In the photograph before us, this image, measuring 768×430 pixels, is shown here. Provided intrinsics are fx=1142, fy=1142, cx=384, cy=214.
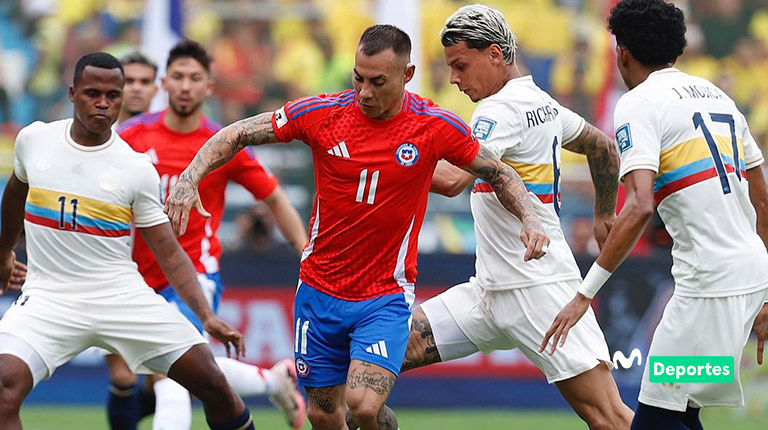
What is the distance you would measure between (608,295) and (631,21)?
5.90 m

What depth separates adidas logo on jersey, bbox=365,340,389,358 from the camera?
219 inches

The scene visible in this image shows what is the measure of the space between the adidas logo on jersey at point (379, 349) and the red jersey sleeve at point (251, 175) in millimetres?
2190

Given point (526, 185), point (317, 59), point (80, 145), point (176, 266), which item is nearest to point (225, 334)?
point (176, 266)

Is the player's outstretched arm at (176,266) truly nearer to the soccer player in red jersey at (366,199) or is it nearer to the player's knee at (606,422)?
the soccer player in red jersey at (366,199)

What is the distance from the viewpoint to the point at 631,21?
17.2ft

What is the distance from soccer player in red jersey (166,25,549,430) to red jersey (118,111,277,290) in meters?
1.73

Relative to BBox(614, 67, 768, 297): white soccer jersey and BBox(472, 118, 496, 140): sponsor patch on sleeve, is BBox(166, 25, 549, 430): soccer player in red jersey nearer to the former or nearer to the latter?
BBox(472, 118, 496, 140): sponsor patch on sleeve

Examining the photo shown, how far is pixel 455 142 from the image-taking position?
5.55m

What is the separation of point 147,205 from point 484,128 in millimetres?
1880

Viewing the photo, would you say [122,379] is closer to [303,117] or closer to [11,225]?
[11,225]

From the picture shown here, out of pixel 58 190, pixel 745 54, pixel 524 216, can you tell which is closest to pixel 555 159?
pixel 524 216

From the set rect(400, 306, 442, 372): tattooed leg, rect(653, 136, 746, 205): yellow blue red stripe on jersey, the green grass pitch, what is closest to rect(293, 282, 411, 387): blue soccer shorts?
rect(400, 306, 442, 372): tattooed leg

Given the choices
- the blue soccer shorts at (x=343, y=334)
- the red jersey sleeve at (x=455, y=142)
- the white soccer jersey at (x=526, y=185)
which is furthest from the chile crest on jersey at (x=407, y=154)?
the blue soccer shorts at (x=343, y=334)

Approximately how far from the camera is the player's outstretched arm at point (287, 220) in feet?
24.5
